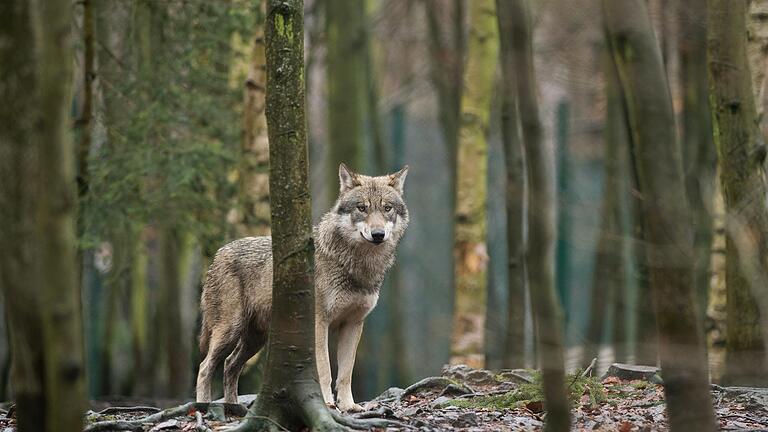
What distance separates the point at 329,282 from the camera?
8.58m

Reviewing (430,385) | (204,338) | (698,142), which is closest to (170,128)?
(204,338)

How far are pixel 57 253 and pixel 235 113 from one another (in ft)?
33.3

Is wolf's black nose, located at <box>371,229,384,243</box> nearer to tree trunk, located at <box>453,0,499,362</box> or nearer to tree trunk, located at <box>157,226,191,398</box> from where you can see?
tree trunk, located at <box>453,0,499,362</box>

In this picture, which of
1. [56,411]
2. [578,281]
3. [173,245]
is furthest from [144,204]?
[578,281]

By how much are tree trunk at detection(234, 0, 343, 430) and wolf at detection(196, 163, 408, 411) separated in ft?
6.79

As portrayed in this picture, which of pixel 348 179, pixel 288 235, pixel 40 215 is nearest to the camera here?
pixel 40 215

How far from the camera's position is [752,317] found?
8.47 metres

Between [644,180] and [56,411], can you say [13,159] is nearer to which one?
[56,411]

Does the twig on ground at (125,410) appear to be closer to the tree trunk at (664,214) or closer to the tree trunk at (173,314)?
the tree trunk at (664,214)

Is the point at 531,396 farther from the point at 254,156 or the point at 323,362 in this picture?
the point at 254,156

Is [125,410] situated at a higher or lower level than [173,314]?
lower

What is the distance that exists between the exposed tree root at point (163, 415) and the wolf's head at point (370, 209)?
180 cm

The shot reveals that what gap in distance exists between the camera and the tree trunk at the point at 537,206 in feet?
16.2

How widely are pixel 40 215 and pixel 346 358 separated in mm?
4214
